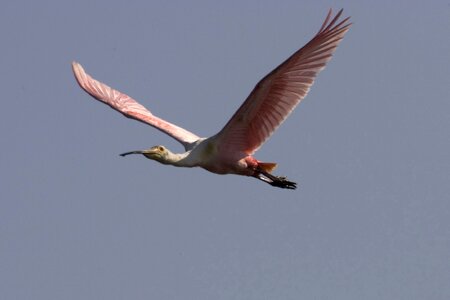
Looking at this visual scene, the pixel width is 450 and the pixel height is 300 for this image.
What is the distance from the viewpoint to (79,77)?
22.1 metres

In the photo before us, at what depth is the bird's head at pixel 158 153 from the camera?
62.3 feet

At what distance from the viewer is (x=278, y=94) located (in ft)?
58.5

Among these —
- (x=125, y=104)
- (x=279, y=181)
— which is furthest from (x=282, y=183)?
(x=125, y=104)

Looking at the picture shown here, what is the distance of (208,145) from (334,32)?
2783mm

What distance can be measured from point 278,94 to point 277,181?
2.03 m

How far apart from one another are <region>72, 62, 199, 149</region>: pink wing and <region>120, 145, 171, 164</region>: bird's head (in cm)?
103

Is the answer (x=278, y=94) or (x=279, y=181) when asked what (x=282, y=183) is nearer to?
(x=279, y=181)

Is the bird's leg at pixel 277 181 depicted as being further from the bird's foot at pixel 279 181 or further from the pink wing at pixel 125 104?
the pink wing at pixel 125 104

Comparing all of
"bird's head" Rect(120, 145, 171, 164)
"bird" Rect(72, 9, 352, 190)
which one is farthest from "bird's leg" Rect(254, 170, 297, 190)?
"bird's head" Rect(120, 145, 171, 164)

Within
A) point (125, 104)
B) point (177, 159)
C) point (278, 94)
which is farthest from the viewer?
point (125, 104)

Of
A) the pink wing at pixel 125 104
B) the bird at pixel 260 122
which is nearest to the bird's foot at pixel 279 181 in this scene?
the bird at pixel 260 122

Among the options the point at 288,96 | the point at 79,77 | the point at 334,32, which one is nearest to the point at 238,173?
the point at 288,96

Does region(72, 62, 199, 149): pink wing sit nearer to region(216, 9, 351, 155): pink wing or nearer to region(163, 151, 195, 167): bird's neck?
region(163, 151, 195, 167): bird's neck

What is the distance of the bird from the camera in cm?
1723
